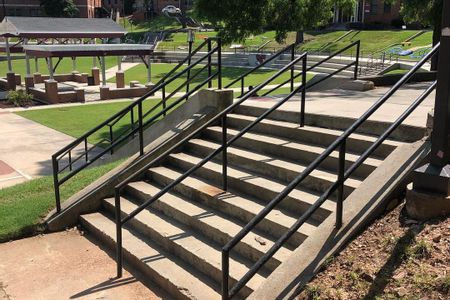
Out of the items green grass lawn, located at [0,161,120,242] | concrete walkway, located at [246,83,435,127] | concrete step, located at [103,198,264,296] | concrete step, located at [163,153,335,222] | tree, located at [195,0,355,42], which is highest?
tree, located at [195,0,355,42]

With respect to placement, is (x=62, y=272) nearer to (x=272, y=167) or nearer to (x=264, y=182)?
(x=264, y=182)

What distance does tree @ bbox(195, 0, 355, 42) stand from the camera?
13.2 m

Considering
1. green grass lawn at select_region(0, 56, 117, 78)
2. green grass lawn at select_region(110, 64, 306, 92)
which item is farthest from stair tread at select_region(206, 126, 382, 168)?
green grass lawn at select_region(0, 56, 117, 78)

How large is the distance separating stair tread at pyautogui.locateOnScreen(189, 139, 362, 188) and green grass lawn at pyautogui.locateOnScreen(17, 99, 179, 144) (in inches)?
318

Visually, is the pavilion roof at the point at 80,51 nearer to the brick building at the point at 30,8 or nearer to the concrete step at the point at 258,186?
the concrete step at the point at 258,186

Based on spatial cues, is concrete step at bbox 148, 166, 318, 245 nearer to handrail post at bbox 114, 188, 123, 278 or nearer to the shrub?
handrail post at bbox 114, 188, 123, 278

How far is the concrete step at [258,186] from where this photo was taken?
4773 mm

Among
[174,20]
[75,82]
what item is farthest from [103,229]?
[174,20]

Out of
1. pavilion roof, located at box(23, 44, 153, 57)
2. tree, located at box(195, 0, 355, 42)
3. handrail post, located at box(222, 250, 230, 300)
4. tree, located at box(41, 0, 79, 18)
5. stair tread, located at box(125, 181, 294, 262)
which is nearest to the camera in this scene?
handrail post, located at box(222, 250, 230, 300)

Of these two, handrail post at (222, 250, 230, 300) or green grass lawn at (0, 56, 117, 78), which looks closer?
handrail post at (222, 250, 230, 300)

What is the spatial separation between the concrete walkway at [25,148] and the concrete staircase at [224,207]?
4821 mm

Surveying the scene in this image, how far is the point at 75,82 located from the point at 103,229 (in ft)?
100

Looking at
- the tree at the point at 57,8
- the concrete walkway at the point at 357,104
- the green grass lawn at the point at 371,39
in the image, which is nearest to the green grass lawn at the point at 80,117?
the concrete walkway at the point at 357,104

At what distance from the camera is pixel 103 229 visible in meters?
5.88
